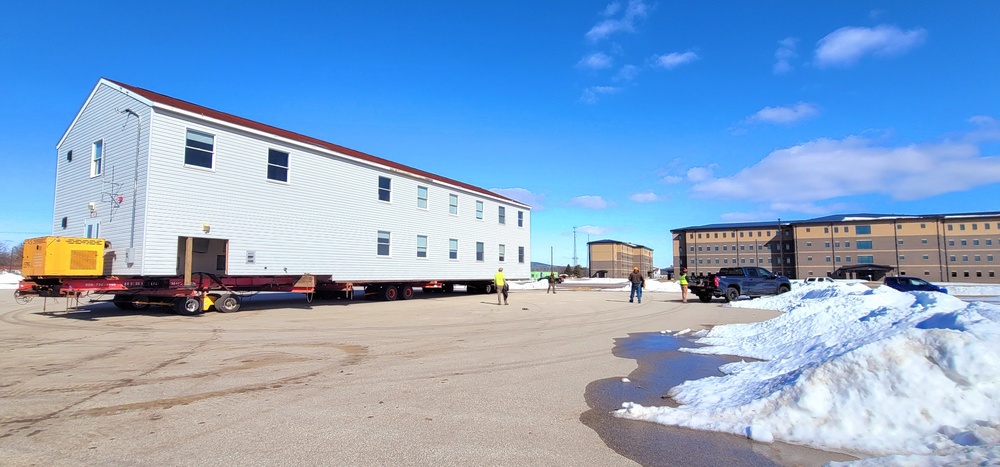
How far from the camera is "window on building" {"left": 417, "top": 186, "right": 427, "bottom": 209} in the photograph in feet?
85.0

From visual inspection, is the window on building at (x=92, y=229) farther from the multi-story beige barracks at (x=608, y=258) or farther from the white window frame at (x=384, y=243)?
the multi-story beige barracks at (x=608, y=258)

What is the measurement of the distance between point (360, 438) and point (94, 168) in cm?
1832

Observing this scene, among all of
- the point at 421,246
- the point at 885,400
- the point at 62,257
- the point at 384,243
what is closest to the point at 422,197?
the point at 421,246

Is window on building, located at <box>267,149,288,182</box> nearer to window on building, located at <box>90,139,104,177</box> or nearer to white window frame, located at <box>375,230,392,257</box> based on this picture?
window on building, located at <box>90,139,104,177</box>

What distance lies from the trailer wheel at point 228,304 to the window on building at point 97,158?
19.6 ft

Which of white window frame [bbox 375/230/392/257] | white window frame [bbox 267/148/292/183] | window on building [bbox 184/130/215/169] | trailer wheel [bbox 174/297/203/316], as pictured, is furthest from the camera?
white window frame [bbox 375/230/392/257]

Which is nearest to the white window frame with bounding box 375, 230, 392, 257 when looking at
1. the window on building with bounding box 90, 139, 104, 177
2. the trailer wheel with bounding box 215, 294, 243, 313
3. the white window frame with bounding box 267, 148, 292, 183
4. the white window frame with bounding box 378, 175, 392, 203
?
the white window frame with bounding box 378, 175, 392, 203

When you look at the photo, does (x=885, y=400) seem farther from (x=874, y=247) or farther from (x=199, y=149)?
(x=874, y=247)

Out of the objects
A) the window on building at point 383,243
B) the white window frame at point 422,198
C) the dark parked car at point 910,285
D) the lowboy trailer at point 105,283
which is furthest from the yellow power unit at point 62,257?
the dark parked car at point 910,285

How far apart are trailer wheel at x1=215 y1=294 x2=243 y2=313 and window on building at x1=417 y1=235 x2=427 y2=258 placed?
9806mm

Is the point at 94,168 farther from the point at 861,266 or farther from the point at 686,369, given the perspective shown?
the point at 861,266

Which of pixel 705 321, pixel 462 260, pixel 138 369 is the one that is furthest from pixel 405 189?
pixel 138 369

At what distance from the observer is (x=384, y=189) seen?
23.9 m

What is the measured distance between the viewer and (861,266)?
85375mm
